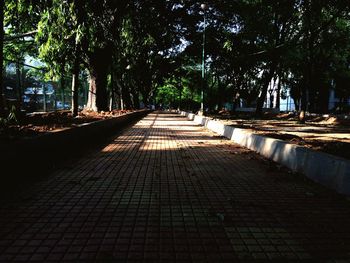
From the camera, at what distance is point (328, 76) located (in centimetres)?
3891

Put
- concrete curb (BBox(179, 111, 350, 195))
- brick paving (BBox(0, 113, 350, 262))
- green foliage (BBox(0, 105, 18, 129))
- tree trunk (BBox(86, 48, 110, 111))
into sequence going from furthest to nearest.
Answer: tree trunk (BBox(86, 48, 110, 111)) < green foliage (BBox(0, 105, 18, 129)) < concrete curb (BBox(179, 111, 350, 195)) < brick paving (BBox(0, 113, 350, 262))

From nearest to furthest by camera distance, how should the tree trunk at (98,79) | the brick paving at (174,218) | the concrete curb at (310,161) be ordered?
1. the brick paving at (174,218)
2. the concrete curb at (310,161)
3. the tree trunk at (98,79)

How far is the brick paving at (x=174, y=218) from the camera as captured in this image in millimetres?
3426

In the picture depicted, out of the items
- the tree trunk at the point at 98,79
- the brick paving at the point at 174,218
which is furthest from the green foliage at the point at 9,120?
the tree trunk at the point at 98,79

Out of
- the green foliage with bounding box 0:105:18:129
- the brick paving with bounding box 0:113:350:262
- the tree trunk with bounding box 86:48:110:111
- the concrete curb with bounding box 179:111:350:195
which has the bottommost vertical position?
the brick paving with bounding box 0:113:350:262

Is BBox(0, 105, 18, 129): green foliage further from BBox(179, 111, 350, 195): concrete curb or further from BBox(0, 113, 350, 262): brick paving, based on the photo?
BBox(179, 111, 350, 195): concrete curb

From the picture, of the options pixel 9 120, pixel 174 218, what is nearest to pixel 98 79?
pixel 9 120

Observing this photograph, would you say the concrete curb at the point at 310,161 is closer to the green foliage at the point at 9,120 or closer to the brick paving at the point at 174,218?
the brick paving at the point at 174,218

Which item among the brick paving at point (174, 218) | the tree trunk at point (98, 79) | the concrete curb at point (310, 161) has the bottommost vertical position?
the brick paving at point (174, 218)

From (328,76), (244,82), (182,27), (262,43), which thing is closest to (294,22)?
(262,43)

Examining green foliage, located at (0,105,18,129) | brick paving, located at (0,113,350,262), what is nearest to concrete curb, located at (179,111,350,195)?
brick paving, located at (0,113,350,262)

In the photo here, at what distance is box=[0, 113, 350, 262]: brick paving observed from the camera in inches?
135

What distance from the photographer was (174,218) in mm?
4402

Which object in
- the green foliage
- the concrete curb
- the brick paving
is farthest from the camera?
the green foliage
